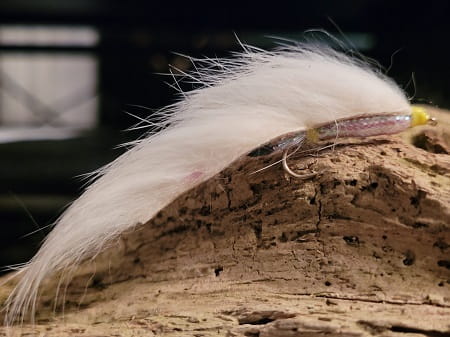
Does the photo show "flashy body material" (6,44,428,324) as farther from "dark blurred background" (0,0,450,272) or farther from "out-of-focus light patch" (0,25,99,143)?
"out-of-focus light patch" (0,25,99,143)

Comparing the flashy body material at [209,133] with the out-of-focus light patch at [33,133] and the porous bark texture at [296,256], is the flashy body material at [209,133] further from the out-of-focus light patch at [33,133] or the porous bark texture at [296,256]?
the out-of-focus light patch at [33,133]

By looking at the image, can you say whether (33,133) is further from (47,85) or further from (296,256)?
(296,256)

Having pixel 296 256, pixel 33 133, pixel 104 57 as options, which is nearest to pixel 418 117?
pixel 296 256

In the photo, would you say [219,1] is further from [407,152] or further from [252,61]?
[407,152]

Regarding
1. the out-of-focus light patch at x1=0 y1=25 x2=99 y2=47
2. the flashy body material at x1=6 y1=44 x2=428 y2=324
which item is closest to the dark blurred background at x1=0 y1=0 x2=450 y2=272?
the out-of-focus light patch at x1=0 y1=25 x2=99 y2=47

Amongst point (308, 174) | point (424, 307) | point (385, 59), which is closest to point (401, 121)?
point (308, 174)

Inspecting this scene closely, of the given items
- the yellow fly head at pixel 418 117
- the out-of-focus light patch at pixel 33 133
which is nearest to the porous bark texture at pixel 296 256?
the yellow fly head at pixel 418 117
